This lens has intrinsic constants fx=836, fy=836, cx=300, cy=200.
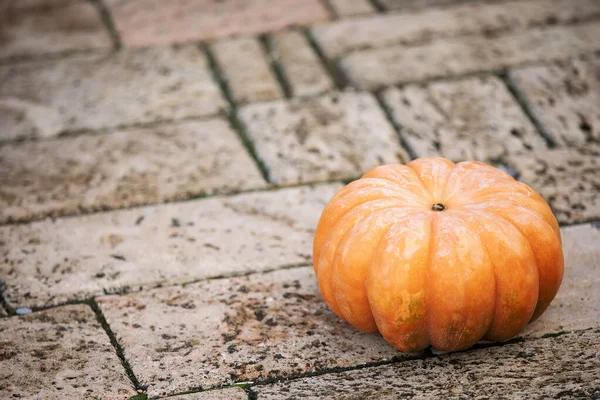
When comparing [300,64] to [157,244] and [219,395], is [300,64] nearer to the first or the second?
[157,244]

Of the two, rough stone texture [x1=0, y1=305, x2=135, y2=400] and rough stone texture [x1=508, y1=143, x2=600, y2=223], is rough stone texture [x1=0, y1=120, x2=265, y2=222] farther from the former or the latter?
rough stone texture [x1=508, y1=143, x2=600, y2=223]

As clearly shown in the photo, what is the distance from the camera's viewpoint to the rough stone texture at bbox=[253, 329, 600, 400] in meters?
2.32

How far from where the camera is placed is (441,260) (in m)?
2.29

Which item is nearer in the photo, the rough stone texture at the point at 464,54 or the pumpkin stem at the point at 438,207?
the pumpkin stem at the point at 438,207

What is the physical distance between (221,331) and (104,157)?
1294mm

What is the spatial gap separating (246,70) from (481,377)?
2.32m

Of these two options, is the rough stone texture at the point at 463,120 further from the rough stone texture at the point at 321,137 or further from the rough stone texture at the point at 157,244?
the rough stone texture at the point at 157,244

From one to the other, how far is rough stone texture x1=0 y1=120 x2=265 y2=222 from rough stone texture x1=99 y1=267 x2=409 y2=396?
2.13 feet

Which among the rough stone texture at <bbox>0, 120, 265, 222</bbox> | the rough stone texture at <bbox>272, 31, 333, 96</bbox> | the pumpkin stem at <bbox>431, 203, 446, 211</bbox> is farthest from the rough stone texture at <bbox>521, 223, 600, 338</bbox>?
the rough stone texture at <bbox>272, 31, 333, 96</bbox>

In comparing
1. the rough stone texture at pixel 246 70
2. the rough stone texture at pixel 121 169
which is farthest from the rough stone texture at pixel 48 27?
the rough stone texture at pixel 121 169

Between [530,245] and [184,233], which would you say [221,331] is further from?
[530,245]

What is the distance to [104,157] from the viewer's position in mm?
3648

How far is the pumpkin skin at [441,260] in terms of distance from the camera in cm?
230

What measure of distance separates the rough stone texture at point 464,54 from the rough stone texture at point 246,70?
1.32 feet
